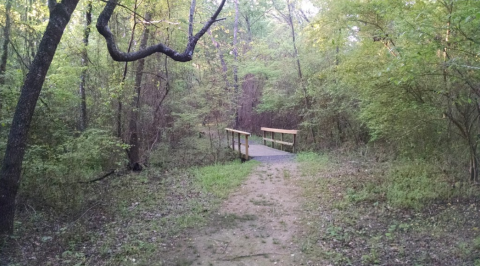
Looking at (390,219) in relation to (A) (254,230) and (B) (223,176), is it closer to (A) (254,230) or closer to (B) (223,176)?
(A) (254,230)

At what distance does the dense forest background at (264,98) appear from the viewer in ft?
18.7

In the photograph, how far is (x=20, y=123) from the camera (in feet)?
15.0

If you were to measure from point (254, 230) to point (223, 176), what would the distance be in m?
3.77

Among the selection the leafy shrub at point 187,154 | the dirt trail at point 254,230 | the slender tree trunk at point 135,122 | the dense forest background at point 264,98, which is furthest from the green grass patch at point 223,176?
the slender tree trunk at point 135,122

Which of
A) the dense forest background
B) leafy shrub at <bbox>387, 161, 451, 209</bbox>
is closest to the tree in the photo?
the dense forest background

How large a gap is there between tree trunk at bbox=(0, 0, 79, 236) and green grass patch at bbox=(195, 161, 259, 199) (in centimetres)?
393

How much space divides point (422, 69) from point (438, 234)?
2.63 meters

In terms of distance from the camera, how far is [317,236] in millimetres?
5023

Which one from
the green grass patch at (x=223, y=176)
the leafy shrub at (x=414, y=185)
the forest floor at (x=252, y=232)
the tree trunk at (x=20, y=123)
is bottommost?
the forest floor at (x=252, y=232)

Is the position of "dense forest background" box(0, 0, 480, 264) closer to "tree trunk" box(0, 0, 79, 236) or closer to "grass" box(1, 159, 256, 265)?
"grass" box(1, 159, 256, 265)

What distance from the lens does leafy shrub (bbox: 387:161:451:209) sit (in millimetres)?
6105

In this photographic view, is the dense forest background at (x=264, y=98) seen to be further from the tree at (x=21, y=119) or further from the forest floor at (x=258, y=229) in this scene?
the tree at (x=21, y=119)

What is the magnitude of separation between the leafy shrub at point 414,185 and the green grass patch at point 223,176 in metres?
3.54

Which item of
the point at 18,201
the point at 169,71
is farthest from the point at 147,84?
the point at 18,201
